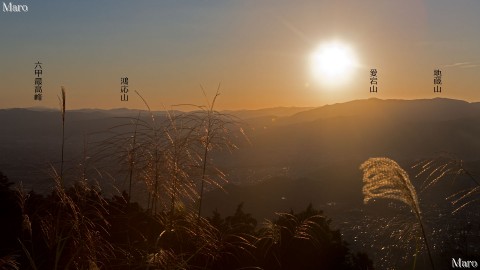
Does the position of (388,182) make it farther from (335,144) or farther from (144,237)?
(335,144)

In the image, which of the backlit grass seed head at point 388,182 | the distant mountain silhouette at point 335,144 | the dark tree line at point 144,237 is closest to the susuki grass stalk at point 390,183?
the backlit grass seed head at point 388,182

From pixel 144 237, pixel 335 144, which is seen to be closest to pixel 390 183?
→ pixel 144 237

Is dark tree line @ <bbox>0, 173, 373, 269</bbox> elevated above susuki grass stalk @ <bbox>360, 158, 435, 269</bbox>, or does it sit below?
below

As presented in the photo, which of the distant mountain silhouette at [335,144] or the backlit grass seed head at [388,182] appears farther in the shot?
the distant mountain silhouette at [335,144]

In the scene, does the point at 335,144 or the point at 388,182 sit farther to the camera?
the point at 335,144

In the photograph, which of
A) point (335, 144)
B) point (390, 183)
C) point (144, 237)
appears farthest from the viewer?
point (335, 144)

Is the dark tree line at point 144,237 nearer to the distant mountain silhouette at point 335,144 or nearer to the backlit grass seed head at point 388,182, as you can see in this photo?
the backlit grass seed head at point 388,182

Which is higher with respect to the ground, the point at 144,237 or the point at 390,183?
the point at 390,183

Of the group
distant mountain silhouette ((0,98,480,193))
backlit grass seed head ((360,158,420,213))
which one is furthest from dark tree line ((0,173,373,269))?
distant mountain silhouette ((0,98,480,193))

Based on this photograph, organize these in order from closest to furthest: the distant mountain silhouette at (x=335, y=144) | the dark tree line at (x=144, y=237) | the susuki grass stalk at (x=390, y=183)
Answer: the susuki grass stalk at (x=390, y=183) → the dark tree line at (x=144, y=237) → the distant mountain silhouette at (x=335, y=144)

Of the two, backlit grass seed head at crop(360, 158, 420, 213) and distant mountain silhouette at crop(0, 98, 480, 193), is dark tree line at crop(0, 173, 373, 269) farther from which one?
distant mountain silhouette at crop(0, 98, 480, 193)

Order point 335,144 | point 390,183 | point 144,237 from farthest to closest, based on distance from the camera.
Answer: point 335,144
point 144,237
point 390,183

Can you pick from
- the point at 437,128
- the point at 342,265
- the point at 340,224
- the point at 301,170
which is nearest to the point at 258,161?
the point at 301,170

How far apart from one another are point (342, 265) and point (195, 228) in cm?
477
